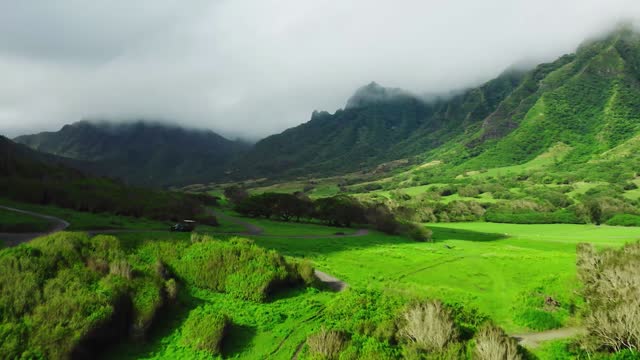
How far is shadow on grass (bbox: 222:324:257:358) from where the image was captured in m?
22.2

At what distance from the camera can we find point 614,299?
24.9 meters

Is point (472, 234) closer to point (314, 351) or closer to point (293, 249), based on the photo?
point (293, 249)

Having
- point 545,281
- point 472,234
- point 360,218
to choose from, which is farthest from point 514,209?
point 545,281

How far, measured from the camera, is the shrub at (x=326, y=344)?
2052 cm

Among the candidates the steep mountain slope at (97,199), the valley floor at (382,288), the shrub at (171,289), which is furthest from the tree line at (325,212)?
the shrub at (171,289)

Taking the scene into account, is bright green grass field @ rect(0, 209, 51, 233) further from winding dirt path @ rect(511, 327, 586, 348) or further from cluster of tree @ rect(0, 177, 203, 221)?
winding dirt path @ rect(511, 327, 586, 348)

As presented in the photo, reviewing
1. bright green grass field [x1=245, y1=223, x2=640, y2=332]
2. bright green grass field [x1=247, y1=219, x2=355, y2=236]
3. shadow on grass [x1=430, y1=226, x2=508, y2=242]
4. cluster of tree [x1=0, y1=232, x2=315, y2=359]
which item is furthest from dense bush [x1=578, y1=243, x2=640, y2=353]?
shadow on grass [x1=430, y1=226, x2=508, y2=242]

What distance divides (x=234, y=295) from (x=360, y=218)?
272ft

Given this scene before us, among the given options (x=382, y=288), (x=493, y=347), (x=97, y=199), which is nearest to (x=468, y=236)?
(x=382, y=288)

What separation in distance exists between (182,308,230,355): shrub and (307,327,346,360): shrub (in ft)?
16.7

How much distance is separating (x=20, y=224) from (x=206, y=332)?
45605 millimetres

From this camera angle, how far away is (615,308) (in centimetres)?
2270

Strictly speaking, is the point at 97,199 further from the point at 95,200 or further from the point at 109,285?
the point at 109,285

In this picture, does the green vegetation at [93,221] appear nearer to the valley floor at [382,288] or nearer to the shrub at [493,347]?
the valley floor at [382,288]
